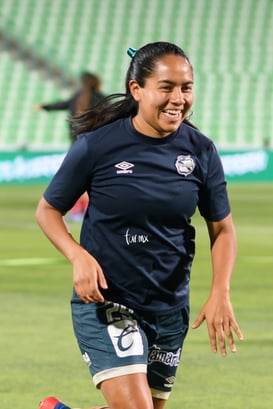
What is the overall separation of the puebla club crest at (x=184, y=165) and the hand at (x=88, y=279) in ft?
1.89

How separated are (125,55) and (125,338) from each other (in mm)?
31839

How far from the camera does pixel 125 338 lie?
5164 mm

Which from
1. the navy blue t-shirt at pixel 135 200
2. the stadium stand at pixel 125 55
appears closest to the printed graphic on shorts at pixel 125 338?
the navy blue t-shirt at pixel 135 200

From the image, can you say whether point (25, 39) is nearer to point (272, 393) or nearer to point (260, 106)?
point (260, 106)

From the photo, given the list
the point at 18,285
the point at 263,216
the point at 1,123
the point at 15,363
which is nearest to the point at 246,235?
the point at 263,216

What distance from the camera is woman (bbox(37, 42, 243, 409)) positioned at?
203 inches

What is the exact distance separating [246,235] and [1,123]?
17.1 meters

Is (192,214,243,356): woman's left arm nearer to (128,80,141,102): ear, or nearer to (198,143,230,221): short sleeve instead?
(198,143,230,221): short sleeve

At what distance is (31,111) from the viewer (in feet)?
113

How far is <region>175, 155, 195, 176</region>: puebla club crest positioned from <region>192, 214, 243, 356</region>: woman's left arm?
296 millimetres

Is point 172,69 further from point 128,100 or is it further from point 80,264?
point 80,264

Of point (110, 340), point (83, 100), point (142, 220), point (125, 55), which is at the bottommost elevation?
point (125, 55)

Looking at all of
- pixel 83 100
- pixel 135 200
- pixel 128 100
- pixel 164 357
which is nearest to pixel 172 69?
pixel 128 100

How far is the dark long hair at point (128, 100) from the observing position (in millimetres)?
5215
